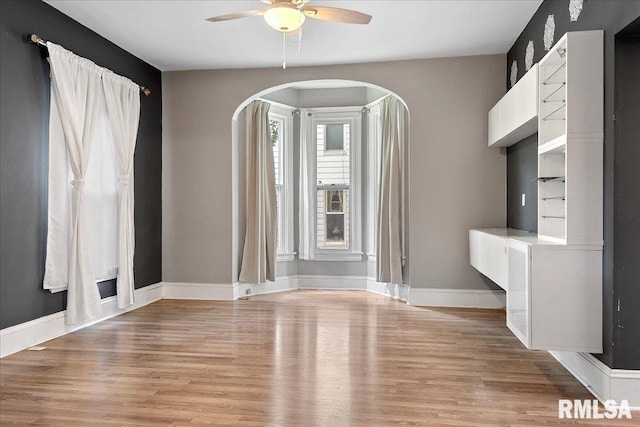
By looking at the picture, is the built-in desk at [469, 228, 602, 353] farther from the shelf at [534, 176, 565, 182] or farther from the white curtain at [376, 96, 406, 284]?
the white curtain at [376, 96, 406, 284]

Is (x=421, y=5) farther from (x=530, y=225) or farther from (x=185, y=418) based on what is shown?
(x=185, y=418)

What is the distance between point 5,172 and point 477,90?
4389mm

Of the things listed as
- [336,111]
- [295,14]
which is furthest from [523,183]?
[336,111]

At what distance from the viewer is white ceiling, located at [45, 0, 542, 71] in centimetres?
393

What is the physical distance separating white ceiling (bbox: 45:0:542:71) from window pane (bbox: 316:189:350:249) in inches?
74.5

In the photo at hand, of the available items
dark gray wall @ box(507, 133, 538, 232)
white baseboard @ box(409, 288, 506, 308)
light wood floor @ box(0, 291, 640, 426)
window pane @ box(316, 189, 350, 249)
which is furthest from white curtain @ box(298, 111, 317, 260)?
dark gray wall @ box(507, 133, 538, 232)

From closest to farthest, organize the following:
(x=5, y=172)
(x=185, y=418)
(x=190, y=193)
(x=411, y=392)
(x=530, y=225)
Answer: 1. (x=185, y=418)
2. (x=411, y=392)
3. (x=5, y=172)
4. (x=530, y=225)
5. (x=190, y=193)

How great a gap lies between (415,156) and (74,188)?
3347 mm

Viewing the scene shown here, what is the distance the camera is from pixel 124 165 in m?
4.80

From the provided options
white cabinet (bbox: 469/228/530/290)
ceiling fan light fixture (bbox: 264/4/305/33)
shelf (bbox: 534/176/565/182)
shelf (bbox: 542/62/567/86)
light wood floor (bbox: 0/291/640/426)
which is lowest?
light wood floor (bbox: 0/291/640/426)

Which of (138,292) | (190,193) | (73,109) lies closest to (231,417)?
(73,109)

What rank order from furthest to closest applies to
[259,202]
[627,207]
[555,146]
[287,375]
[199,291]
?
[259,202], [199,291], [287,375], [555,146], [627,207]

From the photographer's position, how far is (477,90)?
5.17 metres

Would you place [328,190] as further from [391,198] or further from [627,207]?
[627,207]
